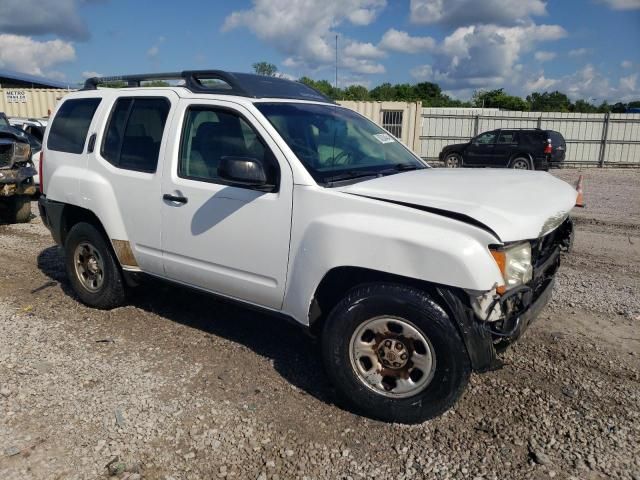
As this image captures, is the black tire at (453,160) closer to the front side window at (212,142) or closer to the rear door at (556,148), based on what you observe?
the rear door at (556,148)

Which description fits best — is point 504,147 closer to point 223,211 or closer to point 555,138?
point 555,138

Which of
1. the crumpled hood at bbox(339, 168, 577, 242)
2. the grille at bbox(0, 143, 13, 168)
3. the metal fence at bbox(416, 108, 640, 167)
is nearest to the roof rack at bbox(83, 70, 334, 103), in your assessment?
the crumpled hood at bbox(339, 168, 577, 242)

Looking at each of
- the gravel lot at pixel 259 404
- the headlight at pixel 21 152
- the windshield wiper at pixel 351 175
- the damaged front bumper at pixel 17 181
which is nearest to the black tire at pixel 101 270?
the gravel lot at pixel 259 404

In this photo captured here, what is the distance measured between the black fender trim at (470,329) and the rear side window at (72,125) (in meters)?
3.57

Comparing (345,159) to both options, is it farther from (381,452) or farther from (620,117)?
(620,117)

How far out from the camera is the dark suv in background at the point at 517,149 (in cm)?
1880

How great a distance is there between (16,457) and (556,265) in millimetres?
3556

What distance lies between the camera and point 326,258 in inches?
124

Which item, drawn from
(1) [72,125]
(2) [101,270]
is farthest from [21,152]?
(2) [101,270]

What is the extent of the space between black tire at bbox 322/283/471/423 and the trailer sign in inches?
951

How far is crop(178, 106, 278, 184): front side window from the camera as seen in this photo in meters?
3.69

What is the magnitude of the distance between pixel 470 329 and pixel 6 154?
827 centimetres

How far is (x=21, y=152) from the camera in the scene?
8.64 meters

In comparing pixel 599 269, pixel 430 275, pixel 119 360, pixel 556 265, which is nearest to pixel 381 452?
pixel 430 275
